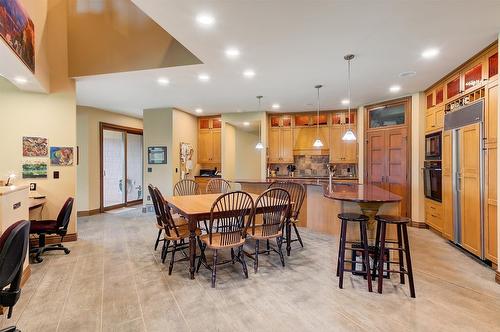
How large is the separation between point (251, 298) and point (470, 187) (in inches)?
127

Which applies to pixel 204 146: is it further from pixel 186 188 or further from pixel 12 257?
pixel 12 257

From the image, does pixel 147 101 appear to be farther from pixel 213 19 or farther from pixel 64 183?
pixel 213 19

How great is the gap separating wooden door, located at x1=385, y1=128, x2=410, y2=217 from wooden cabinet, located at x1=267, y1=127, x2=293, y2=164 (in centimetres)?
236

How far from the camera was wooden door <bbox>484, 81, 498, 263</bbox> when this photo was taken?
9.98 ft

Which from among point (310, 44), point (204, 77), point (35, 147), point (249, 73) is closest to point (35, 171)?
point (35, 147)

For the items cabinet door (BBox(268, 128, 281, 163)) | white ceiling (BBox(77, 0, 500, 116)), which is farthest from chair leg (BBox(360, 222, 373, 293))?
cabinet door (BBox(268, 128, 281, 163))

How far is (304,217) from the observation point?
520 centimetres

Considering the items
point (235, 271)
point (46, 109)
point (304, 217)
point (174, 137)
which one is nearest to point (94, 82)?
point (46, 109)

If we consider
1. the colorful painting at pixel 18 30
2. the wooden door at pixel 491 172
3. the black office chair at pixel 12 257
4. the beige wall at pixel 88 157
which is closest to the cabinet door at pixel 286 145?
the wooden door at pixel 491 172

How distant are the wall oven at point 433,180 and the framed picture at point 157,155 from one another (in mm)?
5660

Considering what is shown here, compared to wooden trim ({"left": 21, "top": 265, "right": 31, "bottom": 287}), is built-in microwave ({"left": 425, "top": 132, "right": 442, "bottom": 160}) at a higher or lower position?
higher

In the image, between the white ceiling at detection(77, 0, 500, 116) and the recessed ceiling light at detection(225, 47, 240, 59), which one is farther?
the recessed ceiling light at detection(225, 47, 240, 59)

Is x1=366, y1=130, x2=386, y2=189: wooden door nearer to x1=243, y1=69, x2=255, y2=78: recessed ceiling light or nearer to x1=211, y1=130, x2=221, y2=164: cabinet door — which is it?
x1=243, y1=69, x2=255, y2=78: recessed ceiling light

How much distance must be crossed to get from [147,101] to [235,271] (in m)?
4.53
